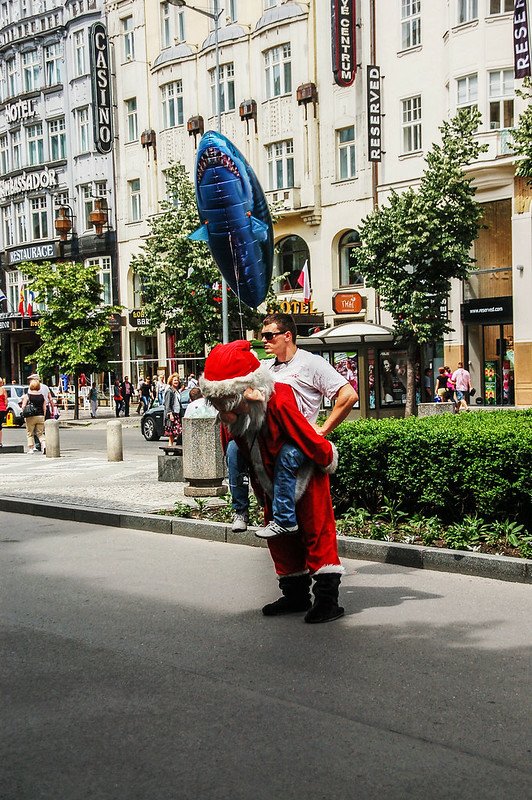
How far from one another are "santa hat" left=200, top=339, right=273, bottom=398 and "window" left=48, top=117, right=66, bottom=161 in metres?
47.3

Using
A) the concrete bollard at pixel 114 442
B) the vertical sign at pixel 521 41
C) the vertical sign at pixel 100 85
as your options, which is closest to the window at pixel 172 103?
the vertical sign at pixel 100 85

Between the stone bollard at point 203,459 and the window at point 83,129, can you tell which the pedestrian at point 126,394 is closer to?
the window at point 83,129

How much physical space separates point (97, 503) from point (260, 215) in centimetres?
824

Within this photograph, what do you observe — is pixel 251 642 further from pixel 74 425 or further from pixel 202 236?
pixel 74 425

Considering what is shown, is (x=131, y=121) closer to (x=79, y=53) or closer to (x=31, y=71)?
(x=79, y=53)

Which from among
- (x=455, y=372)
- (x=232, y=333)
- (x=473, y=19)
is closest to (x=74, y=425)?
(x=232, y=333)

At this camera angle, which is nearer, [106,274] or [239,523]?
[239,523]

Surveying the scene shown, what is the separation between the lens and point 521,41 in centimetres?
2862

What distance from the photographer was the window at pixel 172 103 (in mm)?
43062

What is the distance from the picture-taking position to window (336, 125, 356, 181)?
3583cm

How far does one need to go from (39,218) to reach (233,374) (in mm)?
48511

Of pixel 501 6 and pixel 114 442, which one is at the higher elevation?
pixel 501 6

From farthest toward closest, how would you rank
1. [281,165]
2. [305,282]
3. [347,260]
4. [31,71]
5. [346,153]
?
1. [31,71]
2. [281,165]
3. [347,260]
4. [346,153]
5. [305,282]

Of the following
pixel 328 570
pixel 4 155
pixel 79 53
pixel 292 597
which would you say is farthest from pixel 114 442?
pixel 4 155
